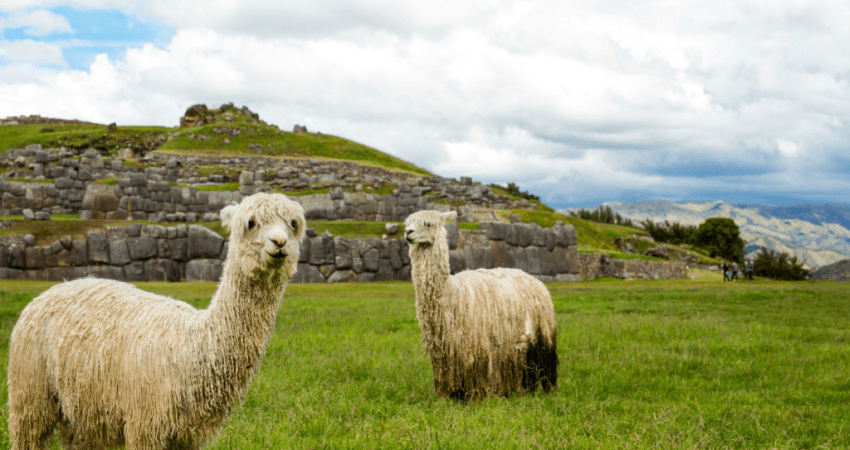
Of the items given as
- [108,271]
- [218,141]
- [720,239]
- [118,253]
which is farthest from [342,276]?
[720,239]

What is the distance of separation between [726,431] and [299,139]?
191 feet

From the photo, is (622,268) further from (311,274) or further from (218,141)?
(218,141)

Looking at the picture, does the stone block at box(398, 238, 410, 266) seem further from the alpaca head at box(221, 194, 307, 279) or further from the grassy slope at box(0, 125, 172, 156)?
the grassy slope at box(0, 125, 172, 156)

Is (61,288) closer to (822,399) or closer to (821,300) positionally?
(822,399)

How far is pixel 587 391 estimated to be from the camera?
22.9ft

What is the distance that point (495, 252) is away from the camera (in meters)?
26.6

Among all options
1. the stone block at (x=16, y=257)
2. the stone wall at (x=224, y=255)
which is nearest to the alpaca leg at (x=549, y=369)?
the stone wall at (x=224, y=255)

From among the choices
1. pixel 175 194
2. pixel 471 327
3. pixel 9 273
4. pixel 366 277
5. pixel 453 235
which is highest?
pixel 175 194

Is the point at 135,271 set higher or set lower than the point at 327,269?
lower

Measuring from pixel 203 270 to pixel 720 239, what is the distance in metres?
44.5

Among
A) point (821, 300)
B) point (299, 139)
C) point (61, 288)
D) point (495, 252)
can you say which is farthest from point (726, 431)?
point (299, 139)

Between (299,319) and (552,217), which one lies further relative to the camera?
(552,217)

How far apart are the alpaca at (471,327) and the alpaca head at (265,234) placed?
122 inches

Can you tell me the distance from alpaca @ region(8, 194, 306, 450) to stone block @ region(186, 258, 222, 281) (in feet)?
65.3
